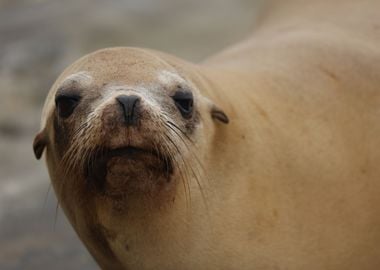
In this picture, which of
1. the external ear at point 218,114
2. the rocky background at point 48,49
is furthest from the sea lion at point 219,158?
the rocky background at point 48,49

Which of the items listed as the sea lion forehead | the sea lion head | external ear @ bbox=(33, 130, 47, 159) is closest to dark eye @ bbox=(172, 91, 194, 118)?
the sea lion head

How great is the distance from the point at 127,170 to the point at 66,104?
517mm

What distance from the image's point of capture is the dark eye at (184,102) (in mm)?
5400

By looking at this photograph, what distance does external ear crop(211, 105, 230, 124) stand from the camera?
5.64 meters

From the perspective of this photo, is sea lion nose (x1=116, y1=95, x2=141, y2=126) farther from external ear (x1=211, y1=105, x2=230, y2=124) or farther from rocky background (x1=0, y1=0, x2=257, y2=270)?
rocky background (x1=0, y1=0, x2=257, y2=270)

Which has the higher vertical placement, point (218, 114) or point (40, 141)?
point (40, 141)

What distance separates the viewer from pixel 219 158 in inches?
223

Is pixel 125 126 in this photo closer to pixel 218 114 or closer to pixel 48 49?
pixel 218 114

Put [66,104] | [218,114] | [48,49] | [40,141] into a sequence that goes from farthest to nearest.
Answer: [48,49] < [40,141] < [218,114] < [66,104]

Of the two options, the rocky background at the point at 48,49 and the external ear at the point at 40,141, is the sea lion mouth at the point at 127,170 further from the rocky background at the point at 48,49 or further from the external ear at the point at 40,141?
the rocky background at the point at 48,49

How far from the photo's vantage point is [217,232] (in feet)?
18.3

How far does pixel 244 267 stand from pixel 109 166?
0.95 metres

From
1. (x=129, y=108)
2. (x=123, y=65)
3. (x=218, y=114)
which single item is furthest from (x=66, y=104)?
(x=218, y=114)

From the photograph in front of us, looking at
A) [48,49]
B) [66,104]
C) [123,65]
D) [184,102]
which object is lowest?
[184,102]
